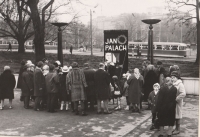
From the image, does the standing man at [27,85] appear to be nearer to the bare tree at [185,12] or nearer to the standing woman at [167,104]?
the standing woman at [167,104]

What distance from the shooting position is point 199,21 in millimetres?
7238

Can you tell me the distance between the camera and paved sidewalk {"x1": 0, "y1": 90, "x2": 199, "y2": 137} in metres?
A: 6.69

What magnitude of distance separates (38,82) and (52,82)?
1.54 feet

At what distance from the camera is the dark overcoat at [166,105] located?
6.09m

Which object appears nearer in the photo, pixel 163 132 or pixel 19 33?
pixel 163 132

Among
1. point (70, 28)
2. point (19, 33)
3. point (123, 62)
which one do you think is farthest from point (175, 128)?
point (19, 33)

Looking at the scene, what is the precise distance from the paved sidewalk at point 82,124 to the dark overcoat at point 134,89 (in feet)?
1.37

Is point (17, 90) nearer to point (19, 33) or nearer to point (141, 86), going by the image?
point (141, 86)

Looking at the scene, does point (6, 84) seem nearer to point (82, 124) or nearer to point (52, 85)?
point (52, 85)

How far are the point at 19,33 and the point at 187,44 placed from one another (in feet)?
51.4

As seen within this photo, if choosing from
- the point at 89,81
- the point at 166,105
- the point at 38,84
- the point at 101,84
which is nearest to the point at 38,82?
the point at 38,84

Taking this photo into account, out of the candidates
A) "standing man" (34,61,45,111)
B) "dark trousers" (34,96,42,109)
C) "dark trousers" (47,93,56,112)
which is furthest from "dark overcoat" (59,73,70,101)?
"dark trousers" (34,96,42,109)

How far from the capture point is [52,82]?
28.0 feet

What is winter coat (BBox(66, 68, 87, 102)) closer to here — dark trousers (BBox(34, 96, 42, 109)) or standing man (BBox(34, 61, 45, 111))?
standing man (BBox(34, 61, 45, 111))
